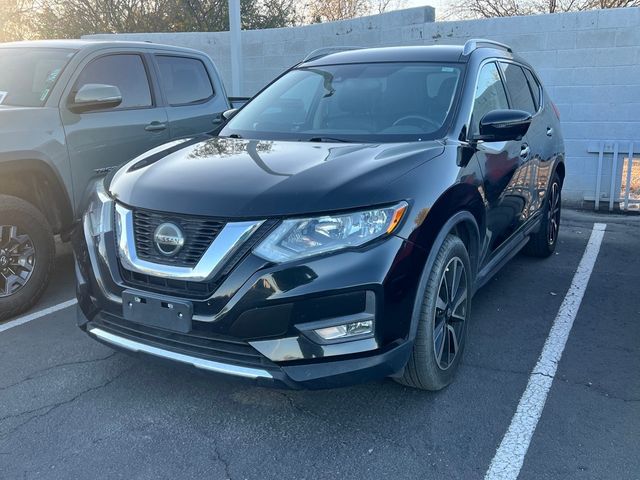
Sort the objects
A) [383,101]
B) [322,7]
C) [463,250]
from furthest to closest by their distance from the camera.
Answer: [322,7] < [383,101] < [463,250]

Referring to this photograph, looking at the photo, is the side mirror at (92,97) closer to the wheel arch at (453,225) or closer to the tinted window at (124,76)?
the tinted window at (124,76)

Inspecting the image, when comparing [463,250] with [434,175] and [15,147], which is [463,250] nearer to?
[434,175]

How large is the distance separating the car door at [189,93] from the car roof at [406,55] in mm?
1545

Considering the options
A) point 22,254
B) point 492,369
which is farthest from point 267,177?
point 22,254

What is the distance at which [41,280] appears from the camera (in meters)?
4.43

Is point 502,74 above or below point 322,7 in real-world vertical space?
below

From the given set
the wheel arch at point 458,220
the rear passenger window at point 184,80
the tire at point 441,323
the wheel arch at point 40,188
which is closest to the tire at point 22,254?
the wheel arch at point 40,188

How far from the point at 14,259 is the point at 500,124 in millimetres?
3359

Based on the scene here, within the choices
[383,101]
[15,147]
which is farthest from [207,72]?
[383,101]

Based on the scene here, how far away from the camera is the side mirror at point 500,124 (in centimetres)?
355

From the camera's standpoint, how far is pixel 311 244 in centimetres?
261

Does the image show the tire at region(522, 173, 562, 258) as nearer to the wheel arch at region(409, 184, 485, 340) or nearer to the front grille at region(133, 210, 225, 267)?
the wheel arch at region(409, 184, 485, 340)

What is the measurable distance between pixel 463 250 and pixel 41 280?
119 inches

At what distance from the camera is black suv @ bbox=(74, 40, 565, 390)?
2.59 metres
